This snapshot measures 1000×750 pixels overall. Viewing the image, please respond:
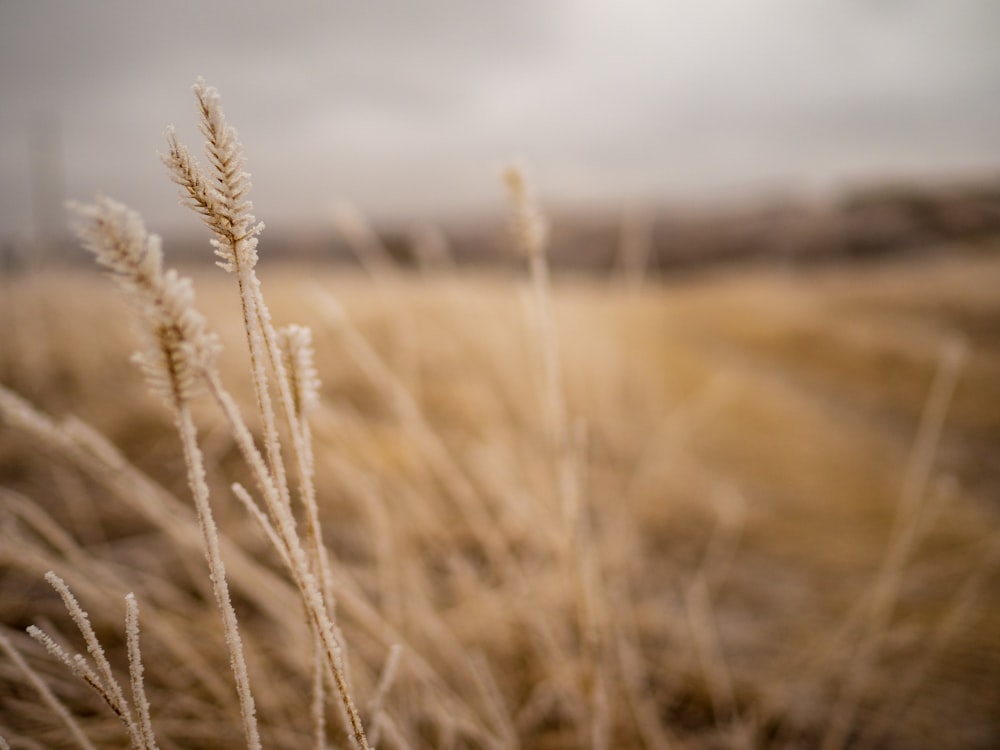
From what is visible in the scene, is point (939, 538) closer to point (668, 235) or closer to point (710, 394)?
point (710, 394)

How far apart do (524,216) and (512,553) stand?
1.19m

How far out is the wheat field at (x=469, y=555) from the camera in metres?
0.60

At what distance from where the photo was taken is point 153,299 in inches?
10.0

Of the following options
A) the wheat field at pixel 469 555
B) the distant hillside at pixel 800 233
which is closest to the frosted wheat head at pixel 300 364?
the wheat field at pixel 469 555

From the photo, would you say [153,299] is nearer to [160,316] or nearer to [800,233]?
[160,316]

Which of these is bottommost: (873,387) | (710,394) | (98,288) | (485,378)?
(873,387)

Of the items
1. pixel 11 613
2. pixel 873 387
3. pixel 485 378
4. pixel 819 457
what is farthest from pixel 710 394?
pixel 11 613

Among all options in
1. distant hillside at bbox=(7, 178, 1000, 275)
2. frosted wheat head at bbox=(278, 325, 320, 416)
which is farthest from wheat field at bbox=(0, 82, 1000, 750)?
distant hillside at bbox=(7, 178, 1000, 275)

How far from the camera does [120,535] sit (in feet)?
4.53

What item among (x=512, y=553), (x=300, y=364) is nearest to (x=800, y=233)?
(x=512, y=553)

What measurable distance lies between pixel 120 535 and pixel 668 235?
28277 mm

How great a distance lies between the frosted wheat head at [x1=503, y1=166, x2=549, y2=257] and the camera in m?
0.50

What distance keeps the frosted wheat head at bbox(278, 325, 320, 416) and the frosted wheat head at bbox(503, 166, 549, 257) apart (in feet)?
0.82

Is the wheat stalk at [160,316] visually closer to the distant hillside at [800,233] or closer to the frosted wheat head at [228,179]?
the frosted wheat head at [228,179]
